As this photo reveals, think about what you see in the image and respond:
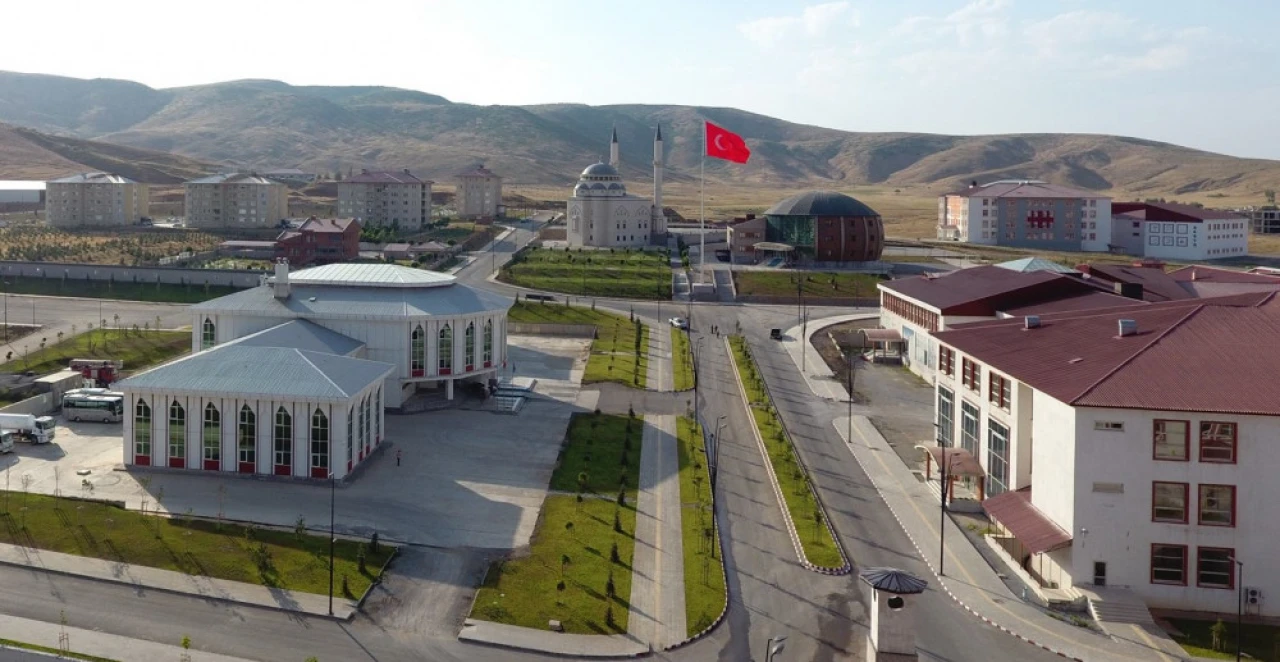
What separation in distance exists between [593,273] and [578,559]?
257 feet

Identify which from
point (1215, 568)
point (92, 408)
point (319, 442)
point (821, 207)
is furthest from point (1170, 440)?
point (821, 207)

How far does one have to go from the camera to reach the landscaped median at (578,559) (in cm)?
3248

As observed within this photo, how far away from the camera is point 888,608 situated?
1123 inches

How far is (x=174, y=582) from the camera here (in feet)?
111

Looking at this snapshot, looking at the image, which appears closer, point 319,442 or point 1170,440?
point 1170,440

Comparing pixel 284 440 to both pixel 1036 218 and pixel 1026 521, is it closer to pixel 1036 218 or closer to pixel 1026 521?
pixel 1026 521

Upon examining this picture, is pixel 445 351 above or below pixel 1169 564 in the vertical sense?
above

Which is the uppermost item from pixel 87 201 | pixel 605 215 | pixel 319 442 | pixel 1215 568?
pixel 87 201

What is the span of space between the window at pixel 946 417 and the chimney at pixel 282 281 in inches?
1412

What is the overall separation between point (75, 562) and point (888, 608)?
26.0 metres

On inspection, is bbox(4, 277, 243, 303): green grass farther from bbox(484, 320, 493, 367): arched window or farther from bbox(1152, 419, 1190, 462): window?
bbox(1152, 419, 1190, 462): window

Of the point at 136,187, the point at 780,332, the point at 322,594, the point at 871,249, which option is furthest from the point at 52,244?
the point at 322,594

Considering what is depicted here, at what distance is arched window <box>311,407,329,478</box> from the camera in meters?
44.6

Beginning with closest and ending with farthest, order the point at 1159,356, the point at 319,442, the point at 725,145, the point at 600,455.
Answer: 1. the point at 1159,356
2. the point at 319,442
3. the point at 600,455
4. the point at 725,145
